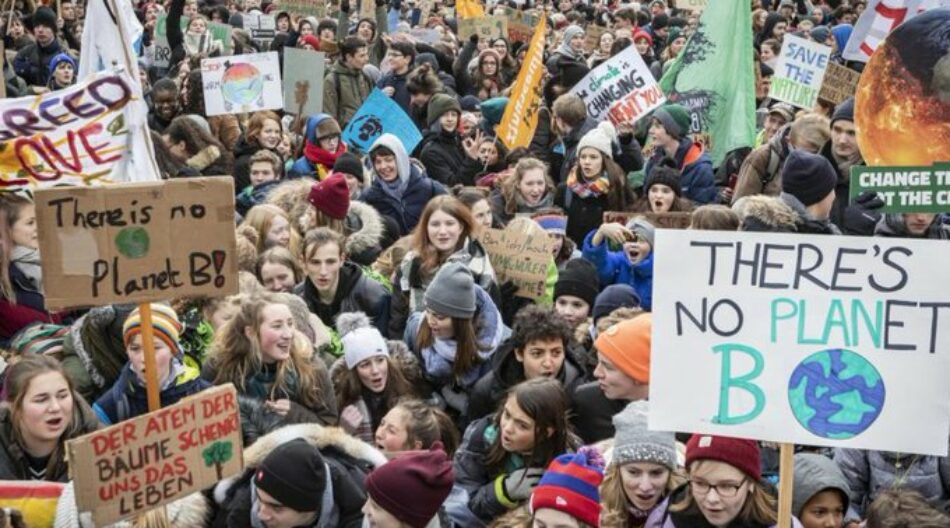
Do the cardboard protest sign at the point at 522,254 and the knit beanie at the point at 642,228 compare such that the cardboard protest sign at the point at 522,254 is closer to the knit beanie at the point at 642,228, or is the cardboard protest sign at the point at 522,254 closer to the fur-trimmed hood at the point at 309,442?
the knit beanie at the point at 642,228

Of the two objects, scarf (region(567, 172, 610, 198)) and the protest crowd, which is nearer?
the protest crowd

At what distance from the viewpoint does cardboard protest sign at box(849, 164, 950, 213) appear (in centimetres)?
632

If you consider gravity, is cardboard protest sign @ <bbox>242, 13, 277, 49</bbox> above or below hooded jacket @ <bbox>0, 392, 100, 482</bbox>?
above

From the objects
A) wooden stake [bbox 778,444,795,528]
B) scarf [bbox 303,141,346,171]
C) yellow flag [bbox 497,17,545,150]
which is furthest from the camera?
yellow flag [bbox 497,17,545,150]

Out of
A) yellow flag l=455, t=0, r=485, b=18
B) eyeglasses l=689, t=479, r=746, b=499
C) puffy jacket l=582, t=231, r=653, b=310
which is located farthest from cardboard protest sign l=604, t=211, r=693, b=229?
yellow flag l=455, t=0, r=485, b=18

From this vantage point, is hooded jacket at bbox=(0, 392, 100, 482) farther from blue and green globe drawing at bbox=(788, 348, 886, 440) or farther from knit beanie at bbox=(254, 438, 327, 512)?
blue and green globe drawing at bbox=(788, 348, 886, 440)

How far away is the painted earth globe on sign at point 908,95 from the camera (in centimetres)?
713

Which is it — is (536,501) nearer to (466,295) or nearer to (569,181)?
(466,295)

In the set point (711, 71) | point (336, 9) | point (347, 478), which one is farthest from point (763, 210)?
point (336, 9)

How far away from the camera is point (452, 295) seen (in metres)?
6.44

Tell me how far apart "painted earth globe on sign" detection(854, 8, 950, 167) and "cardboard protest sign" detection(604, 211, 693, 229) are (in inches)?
48.1

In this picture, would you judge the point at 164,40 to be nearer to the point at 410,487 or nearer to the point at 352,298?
the point at 352,298

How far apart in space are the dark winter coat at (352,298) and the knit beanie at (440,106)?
392 centimetres

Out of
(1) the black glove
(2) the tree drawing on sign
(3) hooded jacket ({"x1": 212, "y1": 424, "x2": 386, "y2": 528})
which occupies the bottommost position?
(3) hooded jacket ({"x1": 212, "y1": 424, "x2": 386, "y2": 528})
